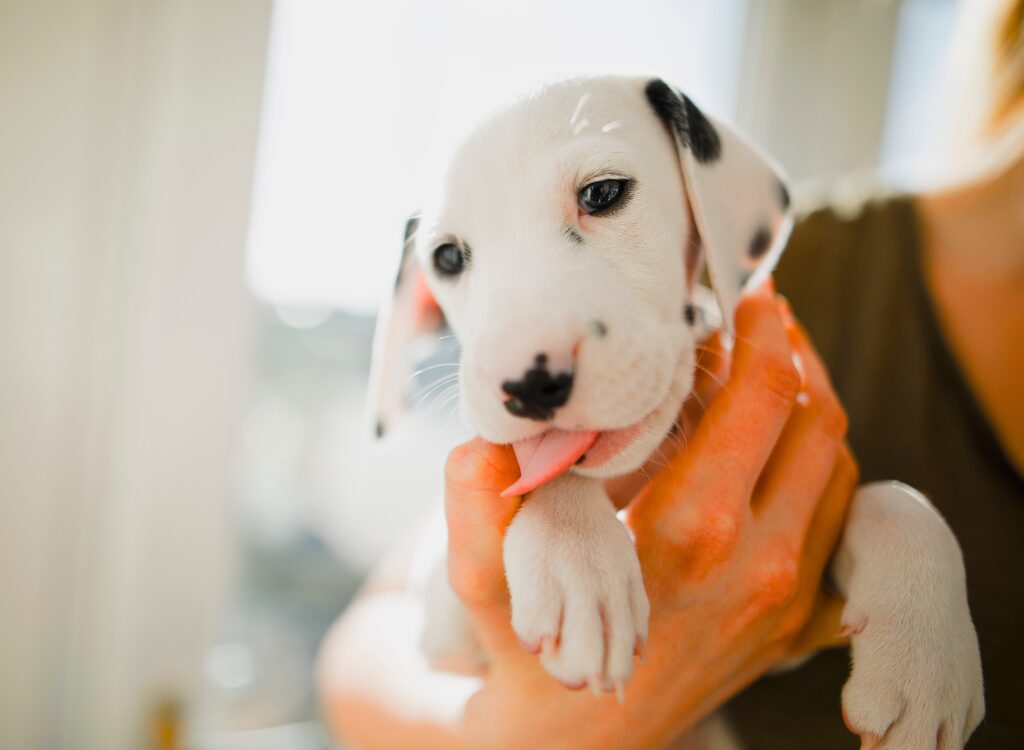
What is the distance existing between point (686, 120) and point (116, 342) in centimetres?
126

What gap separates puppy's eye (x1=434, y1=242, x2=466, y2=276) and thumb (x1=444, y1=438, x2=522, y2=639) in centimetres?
28

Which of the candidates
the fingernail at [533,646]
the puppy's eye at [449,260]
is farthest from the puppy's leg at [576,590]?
the puppy's eye at [449,260]

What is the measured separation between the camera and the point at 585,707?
0.83m

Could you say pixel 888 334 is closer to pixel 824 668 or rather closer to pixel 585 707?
pixel 824 668

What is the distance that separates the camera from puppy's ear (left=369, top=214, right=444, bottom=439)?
1125 millimetres

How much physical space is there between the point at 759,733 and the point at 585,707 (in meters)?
0.41

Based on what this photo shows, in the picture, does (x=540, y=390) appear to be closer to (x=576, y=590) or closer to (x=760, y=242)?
(x=576, y=590)

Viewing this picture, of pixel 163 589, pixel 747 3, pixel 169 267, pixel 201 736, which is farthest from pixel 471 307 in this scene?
pixel 747 3

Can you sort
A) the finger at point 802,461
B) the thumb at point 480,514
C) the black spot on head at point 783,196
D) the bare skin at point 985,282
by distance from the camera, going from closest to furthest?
the thumb at point 480,514
the finger at point 802,461
the black spot on head at point 783,196
the bare skin at point 985,282

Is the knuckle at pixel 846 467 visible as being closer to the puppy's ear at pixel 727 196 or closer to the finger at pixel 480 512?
the puppy's ear at pixel 727 196

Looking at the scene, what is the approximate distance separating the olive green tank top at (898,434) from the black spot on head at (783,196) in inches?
19.4

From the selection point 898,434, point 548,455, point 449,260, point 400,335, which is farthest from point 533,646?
point 898,434

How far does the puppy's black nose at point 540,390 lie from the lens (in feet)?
2.19

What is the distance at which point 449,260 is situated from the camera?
0.96 metres
